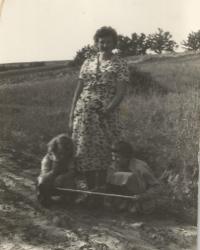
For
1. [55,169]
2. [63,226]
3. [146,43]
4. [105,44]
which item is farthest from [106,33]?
[63,226]

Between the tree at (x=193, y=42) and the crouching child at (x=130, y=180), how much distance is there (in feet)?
1.27

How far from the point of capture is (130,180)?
1.61m

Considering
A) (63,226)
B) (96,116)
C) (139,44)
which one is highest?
(139,44)

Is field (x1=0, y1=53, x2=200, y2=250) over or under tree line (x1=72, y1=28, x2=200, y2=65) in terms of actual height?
under

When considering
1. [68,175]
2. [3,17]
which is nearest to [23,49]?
[3,17]

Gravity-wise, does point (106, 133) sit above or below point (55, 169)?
above

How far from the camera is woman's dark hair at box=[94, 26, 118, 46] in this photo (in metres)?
1.68

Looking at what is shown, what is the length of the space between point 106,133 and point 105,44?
309 mm

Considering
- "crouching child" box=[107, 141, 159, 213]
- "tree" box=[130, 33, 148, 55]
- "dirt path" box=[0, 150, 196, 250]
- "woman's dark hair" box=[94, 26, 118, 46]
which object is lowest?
"dirt path" box=[0, 150, 196, 250]

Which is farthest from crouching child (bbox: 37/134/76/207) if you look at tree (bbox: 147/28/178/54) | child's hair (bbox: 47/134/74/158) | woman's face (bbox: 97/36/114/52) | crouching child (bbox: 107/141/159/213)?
tree (bbox: 147/28/178/54)

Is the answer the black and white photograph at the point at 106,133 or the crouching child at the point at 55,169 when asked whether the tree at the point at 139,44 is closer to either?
the black and white photograph at the point at 106,133

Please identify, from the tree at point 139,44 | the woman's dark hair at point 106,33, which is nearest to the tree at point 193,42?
the tree at point 139,44

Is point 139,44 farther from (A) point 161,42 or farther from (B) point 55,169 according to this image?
(B) point 55,169

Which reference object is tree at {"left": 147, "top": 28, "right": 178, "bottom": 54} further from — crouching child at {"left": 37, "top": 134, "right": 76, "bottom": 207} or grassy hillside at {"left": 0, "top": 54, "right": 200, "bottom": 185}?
crouching child at {"left": 37, "top": 134, "right": 76, "bottom": 207}
